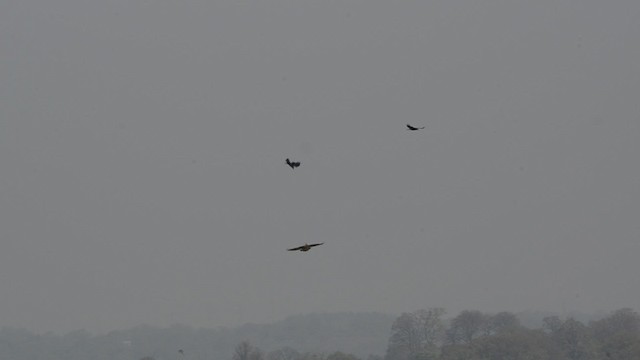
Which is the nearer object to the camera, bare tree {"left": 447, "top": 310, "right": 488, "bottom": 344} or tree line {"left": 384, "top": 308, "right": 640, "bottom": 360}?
tree line {"left": 384, "top": 308, "right": 640, "bottom": 360}

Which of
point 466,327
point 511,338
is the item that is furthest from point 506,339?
point 466,327

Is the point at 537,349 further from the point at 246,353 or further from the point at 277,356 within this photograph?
the point at 277,356

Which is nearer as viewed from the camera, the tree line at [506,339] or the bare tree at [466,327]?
the tree line at [506,339]

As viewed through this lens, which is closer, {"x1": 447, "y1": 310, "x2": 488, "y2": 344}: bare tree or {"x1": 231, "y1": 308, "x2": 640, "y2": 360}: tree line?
{"x1": 231, "y1": 308, "x2": 640, "y2": 360}: tree line

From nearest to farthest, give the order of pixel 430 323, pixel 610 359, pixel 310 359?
pixel 610 359 → pixel 310 359 → pixel 430 323

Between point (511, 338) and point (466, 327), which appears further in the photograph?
point (466, 327)

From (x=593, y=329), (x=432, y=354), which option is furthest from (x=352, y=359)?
(x=593, y=329)

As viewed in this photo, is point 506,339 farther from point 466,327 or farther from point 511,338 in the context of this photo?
point 466,327

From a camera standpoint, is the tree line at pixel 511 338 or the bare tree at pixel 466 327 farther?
the bare tree at pixel 466 327

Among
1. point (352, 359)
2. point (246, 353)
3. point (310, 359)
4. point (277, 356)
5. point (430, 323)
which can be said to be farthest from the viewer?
point (277, 356)

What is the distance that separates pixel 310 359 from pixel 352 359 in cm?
2294

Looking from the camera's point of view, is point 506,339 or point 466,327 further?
point 466,327

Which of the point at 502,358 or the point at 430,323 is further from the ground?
the point at 430,323

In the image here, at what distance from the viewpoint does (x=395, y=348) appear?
12862cm
